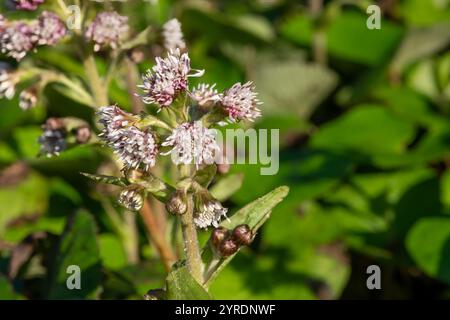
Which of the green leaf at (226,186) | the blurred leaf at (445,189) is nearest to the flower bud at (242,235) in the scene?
the green leaf at (226,186)

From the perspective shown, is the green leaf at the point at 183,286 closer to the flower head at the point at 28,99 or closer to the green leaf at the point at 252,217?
the green leaf at the point at 252,217

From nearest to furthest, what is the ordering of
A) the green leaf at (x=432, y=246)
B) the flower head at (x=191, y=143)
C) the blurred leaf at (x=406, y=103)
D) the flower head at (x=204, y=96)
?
the flower head at (x=191, y=143)
the flower head at (x=204, y=96)
the green leaf at (x=432, y=246)
the blurred leaf at (x=406, y=103)

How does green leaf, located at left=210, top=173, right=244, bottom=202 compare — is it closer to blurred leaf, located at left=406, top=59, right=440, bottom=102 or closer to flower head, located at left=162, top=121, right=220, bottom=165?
flower head, located at left=162, top=121, right=220, bottom=165

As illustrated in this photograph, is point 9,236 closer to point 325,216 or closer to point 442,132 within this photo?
point 325,216

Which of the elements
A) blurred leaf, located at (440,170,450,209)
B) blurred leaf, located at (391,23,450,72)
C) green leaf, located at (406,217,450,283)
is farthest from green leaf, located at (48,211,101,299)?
blurred leaf, located at (391,23,450,72)
